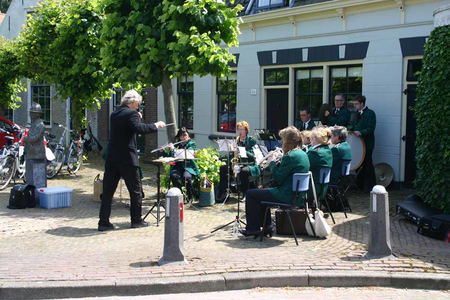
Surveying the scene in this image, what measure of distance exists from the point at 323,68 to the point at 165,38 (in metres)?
4.35

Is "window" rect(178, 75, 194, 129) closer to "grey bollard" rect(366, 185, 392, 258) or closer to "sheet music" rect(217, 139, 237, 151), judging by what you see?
"sheet music" rect(217, 139, 237, 151)

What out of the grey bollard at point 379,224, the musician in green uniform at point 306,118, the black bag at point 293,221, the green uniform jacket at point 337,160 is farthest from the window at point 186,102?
the grey bollard at point 379,224

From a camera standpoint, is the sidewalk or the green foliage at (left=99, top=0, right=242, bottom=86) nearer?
the sidewalk

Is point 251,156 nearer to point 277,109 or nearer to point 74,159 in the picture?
point 277,109

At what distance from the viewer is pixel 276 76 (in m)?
13.3

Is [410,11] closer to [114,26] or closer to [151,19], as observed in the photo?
[151,19]

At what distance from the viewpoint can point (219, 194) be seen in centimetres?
960

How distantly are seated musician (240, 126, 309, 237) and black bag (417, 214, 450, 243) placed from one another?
1.84 meters

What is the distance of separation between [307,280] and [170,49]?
16.5ft

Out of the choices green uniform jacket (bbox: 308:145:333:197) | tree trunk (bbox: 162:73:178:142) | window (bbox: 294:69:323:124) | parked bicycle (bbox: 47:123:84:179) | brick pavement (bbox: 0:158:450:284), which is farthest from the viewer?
parked bicycle (bbox: 47:123:84:179)

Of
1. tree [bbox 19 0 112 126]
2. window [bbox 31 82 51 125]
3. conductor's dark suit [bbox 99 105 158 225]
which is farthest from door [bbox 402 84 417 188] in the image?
window [bbox 31 82 51 125]

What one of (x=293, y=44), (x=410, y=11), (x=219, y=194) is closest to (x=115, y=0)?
(x=219, y=194)

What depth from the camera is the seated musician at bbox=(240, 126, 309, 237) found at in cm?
672

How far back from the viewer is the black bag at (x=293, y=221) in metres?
7.10
